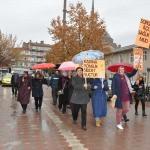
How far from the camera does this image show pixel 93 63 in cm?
1577

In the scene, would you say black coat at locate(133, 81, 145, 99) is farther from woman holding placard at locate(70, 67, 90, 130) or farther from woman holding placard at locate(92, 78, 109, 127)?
woman holding placard at locate(70, 67, 90, 130)

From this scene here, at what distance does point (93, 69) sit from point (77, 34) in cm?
2586

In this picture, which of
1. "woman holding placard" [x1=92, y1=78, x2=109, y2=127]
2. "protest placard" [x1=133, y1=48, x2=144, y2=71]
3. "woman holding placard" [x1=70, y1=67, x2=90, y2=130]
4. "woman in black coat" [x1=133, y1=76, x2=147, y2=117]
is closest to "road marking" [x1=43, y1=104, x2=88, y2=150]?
"woman holding placard" [x1=70, y1=67, x2=90, y2=130]

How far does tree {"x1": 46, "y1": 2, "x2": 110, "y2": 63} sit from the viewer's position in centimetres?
4062

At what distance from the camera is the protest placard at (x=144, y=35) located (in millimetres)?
19344

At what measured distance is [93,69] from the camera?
15617mm

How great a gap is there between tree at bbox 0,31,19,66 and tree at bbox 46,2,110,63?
146ft

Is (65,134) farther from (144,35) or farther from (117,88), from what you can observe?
(144,35)

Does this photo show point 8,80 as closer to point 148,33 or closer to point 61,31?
point 61,31

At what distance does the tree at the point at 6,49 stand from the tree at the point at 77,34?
1758 inches

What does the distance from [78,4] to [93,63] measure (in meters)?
27.0

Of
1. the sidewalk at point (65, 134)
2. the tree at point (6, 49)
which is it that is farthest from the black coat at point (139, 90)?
the tree at point (6, 49)

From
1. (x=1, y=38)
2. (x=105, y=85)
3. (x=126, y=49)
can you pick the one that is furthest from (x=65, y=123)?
(x=1, y=38)

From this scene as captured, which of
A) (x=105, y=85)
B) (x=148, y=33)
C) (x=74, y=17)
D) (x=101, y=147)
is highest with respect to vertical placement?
(x=74, y=17)
